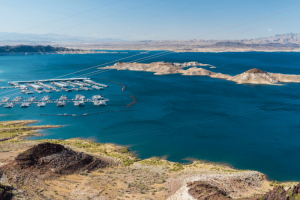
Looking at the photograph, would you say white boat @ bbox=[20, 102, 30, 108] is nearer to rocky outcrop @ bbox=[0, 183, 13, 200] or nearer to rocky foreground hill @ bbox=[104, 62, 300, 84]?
rocky outcrop @ bbox=[0, 183, 13, 200]

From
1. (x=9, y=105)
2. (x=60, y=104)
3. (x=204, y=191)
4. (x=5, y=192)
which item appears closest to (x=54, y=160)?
(x=5, y=192)

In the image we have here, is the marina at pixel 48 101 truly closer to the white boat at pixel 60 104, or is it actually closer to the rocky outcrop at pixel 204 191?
the white boat at pixel 60 104

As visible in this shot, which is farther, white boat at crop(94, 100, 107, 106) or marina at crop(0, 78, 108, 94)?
marina at crop(0, 78, 108, 94)

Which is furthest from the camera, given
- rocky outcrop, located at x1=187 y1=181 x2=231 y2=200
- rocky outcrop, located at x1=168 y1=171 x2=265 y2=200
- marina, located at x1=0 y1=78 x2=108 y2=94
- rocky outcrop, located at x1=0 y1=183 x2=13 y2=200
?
marina, located at x1=0 y1=78 x2=108 y2=94

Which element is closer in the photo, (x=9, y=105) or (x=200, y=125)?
(x=200, y=125)

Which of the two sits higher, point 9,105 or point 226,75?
point 226,75

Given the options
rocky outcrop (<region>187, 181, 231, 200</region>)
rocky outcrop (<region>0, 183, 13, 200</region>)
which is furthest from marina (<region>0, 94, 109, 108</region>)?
rocky outcrop (<region>187, 181, 231, 200</region>)

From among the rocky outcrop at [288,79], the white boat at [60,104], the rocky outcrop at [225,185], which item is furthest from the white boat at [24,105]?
the rocky outcrop at [288,79]

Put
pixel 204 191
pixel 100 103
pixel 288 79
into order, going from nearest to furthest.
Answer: pixel 204 191 → pixel 100 103 → pixel 288 79

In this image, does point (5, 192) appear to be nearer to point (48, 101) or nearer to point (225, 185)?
point (225, 185)

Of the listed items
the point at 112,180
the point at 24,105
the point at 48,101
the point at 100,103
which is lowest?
the point at 112,180

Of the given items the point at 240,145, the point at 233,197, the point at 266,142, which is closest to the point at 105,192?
the point at 233,197
